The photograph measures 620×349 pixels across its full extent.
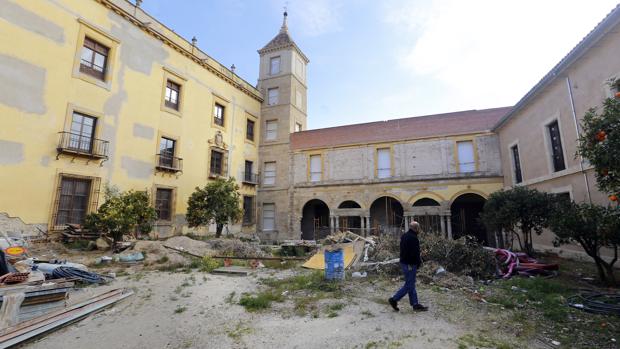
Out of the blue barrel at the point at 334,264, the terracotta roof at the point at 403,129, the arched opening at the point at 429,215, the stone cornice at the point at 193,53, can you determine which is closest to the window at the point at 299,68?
the stone cornice at the point at 193,53

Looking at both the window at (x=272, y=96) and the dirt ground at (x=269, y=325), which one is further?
the window at (x=272, y=96)

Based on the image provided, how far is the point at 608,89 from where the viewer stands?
28.7ft

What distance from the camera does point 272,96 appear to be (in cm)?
2408

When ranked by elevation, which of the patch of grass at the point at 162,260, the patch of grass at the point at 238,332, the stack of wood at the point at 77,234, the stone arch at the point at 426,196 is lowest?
the patch of grass at the point at 238,332

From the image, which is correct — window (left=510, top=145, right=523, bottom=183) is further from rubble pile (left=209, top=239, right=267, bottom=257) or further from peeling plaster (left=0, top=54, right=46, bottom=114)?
peeling plaster (left=0, top=54, right=46, bottom=114)

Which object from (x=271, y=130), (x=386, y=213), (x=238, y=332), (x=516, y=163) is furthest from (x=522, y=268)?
(x=271, y=130)

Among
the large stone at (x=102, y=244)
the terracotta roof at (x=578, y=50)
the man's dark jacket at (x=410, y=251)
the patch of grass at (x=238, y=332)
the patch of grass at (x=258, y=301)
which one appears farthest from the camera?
the large stone at (x=102, y=244)

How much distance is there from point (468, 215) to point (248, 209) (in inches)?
592

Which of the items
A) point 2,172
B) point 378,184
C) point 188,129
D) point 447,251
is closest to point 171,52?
point 188,129

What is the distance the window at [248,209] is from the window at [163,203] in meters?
6.11

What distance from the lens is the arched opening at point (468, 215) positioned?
19.0m

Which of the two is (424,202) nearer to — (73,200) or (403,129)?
(403,129)

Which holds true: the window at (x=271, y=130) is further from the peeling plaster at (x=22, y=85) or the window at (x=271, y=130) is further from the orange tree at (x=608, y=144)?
the orange tree at (x=608, y=144)

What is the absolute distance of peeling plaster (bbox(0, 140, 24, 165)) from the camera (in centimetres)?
1033
